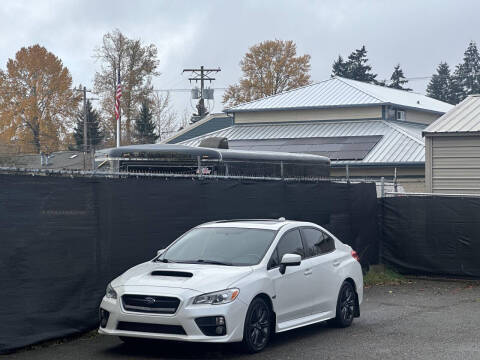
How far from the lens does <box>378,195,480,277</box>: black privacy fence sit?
1720 cm

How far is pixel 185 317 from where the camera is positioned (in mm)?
8594

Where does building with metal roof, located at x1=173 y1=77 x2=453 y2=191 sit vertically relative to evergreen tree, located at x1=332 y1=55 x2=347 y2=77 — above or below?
below

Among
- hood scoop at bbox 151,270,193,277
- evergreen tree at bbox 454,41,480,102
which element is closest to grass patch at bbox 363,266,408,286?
hood scoop at bbox 151,270,193,277

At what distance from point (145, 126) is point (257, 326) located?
53506 millimetres

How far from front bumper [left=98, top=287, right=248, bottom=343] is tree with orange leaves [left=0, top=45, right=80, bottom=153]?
1827 inches

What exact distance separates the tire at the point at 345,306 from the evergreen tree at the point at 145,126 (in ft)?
168

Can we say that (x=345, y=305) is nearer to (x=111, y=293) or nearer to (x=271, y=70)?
(x=111, y=293)

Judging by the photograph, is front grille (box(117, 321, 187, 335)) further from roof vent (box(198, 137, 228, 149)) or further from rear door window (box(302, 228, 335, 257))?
roof vent (box(198, 137, 228, 149))

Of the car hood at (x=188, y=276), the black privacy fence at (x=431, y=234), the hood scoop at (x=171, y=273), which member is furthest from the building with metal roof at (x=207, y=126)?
the hood scoop at (x=171, y=273)

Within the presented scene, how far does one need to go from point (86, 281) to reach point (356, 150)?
27.1 meters

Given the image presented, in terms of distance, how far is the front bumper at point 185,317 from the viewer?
28.2ft

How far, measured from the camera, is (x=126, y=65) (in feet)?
203

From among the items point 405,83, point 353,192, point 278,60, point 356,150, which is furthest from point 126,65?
point 353,192

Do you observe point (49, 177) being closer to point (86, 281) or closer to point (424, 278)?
point (86, 281)
